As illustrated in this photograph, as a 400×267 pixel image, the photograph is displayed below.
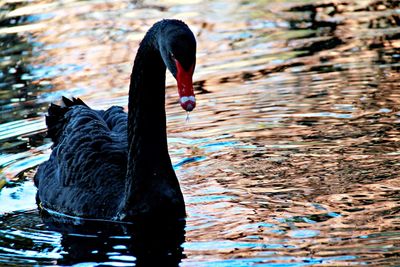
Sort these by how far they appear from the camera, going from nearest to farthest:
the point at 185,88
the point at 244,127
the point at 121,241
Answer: the point at 185,88, the point at 121,241, the point at 244,127

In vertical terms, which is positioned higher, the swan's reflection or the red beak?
the red beak

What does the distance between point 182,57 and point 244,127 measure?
8.89 ft

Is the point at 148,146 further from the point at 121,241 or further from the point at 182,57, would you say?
the point at 182,57

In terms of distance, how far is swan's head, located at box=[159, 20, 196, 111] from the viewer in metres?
5.49

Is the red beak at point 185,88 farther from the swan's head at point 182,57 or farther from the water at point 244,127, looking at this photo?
the water at point 244,127

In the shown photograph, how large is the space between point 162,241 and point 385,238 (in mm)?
1407

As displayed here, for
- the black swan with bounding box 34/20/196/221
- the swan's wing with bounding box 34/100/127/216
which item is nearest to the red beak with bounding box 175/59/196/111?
the black swan with bounding box 34/20/196/221

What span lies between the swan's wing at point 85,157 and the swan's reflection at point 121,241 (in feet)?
1.03

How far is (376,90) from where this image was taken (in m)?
8.95

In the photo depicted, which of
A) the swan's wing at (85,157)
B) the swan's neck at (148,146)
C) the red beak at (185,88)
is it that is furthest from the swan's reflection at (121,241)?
the red beak at (185,88)

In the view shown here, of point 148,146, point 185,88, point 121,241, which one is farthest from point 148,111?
point 185,88

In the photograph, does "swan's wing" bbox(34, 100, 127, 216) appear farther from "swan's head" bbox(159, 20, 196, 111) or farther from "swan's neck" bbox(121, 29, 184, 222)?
"swan's head" bbox(159, 20, 196, 111)

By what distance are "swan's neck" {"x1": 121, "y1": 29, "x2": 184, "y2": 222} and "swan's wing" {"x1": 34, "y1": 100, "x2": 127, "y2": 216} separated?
0.32m

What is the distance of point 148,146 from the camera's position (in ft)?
21.6
